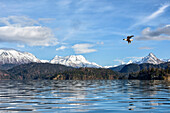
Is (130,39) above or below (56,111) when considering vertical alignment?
above

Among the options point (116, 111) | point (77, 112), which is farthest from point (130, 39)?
point (77, 112)

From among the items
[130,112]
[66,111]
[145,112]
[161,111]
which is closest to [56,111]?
[66,111]

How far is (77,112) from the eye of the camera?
1220 inches

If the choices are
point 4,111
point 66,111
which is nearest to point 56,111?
point 66,111

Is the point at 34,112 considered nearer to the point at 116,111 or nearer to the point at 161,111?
the point at 116,111

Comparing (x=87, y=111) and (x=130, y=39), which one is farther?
(x=130, y=39)

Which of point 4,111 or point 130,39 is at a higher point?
point 130,39

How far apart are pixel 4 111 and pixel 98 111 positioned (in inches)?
528

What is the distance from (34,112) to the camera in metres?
31.1

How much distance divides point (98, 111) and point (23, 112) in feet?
34.4

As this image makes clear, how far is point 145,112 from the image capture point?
30391mm

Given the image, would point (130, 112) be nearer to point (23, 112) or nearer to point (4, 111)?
point (23, 112)

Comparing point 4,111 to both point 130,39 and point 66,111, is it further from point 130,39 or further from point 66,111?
point 130,39

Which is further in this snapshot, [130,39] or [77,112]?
[130,39]
